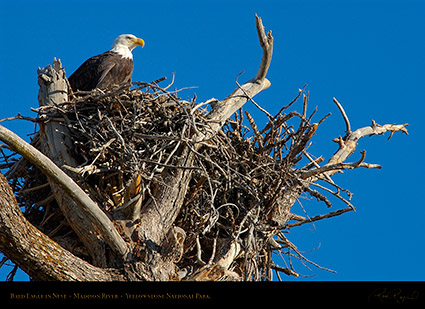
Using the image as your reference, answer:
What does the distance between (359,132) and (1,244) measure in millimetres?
4864

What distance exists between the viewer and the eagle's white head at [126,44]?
9312 millimetres

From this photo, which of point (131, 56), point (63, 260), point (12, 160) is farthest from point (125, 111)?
point (131, 56)

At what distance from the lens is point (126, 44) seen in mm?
9555

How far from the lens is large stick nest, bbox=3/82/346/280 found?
20.7ft
